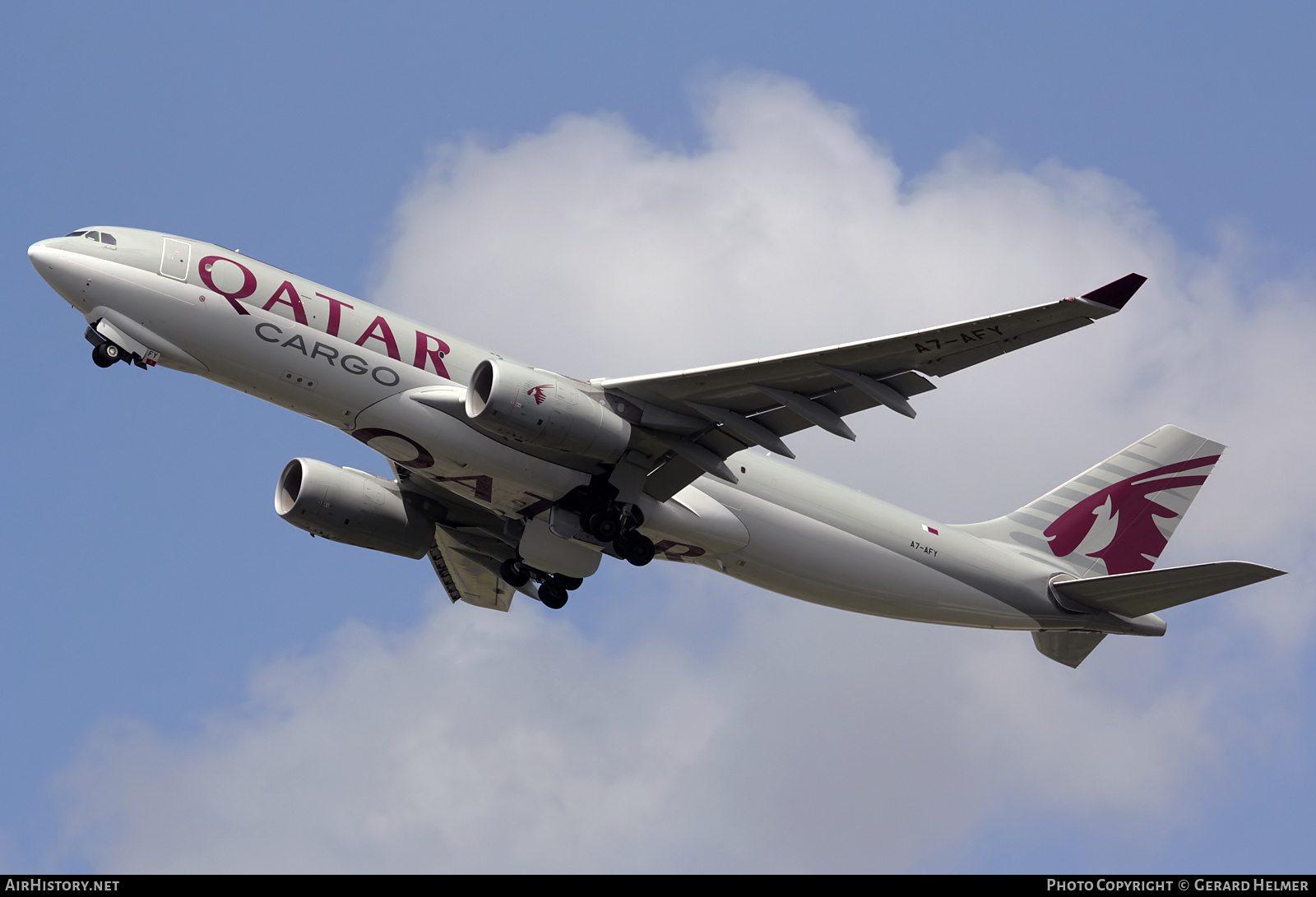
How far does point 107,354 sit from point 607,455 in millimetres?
9545

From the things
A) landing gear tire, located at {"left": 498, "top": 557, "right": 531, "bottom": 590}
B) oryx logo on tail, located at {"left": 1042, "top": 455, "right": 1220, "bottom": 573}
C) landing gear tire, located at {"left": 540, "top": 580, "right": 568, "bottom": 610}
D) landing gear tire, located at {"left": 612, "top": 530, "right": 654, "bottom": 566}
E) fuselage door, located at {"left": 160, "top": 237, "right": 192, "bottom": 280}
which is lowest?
landing gear tire, located at {"left": 612, "top": 530, "right": 654, "bottom": 566}

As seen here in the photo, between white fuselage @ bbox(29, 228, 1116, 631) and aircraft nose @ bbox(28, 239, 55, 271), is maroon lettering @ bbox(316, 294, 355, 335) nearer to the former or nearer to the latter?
white fuselage @ bbox(29, 228, 1116, 631)

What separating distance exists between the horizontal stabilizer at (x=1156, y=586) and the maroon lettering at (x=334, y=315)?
17.3 m

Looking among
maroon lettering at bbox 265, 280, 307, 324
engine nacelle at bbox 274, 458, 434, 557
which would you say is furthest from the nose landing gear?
engine nacelle at bbox 274, 458, 434, 557

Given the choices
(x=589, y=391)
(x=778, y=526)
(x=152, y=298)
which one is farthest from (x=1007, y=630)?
(x=152, y=298)

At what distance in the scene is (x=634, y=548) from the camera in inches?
1198

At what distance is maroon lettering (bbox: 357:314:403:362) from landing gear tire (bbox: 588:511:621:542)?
504cm

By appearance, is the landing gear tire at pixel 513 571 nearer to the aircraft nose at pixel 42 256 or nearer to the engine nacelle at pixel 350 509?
the engine nacelle at pixel 350 509

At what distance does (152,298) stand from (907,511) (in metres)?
16.6

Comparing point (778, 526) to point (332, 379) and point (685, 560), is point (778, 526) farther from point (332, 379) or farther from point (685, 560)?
point (332, 379)

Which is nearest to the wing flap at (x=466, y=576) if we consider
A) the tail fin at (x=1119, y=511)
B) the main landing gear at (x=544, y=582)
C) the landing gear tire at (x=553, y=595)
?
the main landing gear at (x=544, y=582)

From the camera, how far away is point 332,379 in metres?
28.0

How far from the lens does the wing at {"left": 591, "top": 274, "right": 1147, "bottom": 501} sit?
2597 centimetres

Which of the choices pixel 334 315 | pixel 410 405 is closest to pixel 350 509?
pixel 410 405
